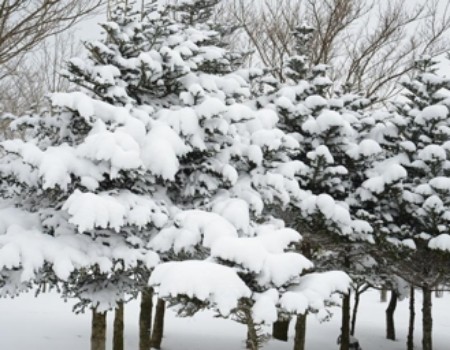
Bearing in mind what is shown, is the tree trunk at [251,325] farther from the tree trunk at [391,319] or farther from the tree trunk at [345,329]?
the tree trunk at [391,319]

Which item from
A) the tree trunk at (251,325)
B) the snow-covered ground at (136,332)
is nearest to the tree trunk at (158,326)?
the snow-covered ground at (136,332)

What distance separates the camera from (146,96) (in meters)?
11.3

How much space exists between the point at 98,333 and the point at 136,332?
7.45 m

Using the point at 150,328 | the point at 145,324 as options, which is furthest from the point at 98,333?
the point at 150,328

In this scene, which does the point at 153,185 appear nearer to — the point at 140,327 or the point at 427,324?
the point at 140,327

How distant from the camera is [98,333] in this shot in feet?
33.4

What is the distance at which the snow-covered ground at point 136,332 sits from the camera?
553 inches

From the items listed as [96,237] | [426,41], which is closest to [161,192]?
[96,237]

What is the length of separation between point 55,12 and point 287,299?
7.27 metres

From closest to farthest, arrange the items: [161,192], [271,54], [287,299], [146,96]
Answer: [287,299], [161,192], [146,96], [271,54]

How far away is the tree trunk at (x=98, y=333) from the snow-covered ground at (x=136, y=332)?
123 inches

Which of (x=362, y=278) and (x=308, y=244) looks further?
(x=362, y=278)

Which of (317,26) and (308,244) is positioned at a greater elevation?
(317,26)

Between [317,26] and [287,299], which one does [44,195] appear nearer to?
[287,299]
